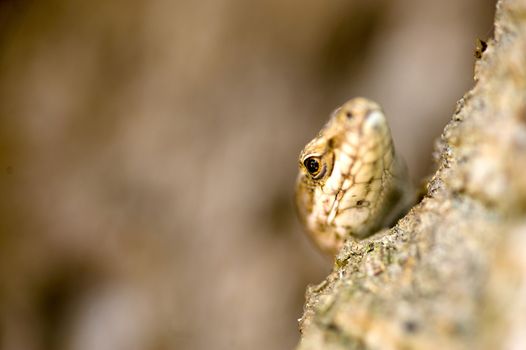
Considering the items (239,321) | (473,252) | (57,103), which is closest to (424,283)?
(473,252)

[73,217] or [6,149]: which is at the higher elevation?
[6,149]

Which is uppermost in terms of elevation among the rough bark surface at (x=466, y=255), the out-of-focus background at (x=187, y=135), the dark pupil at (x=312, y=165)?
the out-of-focus background at (x=187, y=135)

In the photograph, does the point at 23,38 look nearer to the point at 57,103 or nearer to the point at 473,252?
the point at 57,103

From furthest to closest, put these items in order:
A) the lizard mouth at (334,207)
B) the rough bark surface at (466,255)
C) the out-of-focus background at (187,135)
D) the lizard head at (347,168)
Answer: the out-of-focus background at (187,135), the lizard mouth at (334,207), the lizard head at (347,168), the rough bark surface at (466,255)

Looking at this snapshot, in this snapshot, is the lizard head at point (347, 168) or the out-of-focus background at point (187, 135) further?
the out-of-focus background at point (187, 135)

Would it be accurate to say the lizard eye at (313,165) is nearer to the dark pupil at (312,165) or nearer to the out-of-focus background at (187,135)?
the dark pupil at (312,165)

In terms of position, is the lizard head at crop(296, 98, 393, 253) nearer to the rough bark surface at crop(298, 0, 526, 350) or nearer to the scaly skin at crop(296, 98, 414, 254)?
the scaly skin at crop(296, 98, 414, 254)

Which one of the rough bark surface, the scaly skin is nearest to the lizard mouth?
the scaly skin

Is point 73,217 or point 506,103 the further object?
point 73,217

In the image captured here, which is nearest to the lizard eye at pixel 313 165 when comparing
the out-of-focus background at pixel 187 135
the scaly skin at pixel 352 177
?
the scaly skin at pixel 352 177
